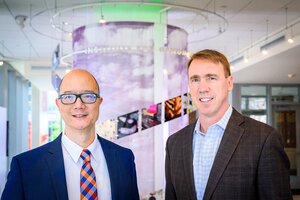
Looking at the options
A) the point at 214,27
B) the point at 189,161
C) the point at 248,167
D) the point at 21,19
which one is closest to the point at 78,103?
the point at 189,161

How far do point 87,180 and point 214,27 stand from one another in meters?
7.74

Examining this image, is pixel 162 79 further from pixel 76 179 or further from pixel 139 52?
pixel 76 179

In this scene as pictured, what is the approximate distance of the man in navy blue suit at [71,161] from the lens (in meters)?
1.82

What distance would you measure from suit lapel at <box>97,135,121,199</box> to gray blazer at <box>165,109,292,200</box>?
493 millimetres

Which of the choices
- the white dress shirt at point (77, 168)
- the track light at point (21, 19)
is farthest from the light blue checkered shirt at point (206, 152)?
the track light at point (21, 19)

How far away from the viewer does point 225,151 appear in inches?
86.6

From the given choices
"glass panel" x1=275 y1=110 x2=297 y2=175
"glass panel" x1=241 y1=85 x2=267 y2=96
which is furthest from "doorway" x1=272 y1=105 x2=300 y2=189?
"glass panel" x1=241 y1=85 x2=267 y2=96

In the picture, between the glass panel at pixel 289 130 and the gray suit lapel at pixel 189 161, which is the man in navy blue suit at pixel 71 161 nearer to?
the gray suit lapel at pixel 189 161


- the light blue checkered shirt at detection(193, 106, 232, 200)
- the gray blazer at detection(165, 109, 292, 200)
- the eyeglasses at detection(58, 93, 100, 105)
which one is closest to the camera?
the eyeglasses at detection(58, 93, 100, 105)

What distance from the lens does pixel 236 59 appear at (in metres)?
12.1

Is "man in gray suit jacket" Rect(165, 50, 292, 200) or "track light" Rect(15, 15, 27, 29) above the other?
"track light" Rect(15, 15, 27, 29)

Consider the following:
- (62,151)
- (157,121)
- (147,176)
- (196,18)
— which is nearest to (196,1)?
(196,18)

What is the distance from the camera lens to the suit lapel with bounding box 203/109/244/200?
2154 mm

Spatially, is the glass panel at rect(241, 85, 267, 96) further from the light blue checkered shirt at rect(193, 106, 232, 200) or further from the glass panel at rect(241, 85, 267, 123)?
the light blue checkered shirt at rect(193, 106, 232, 200)
